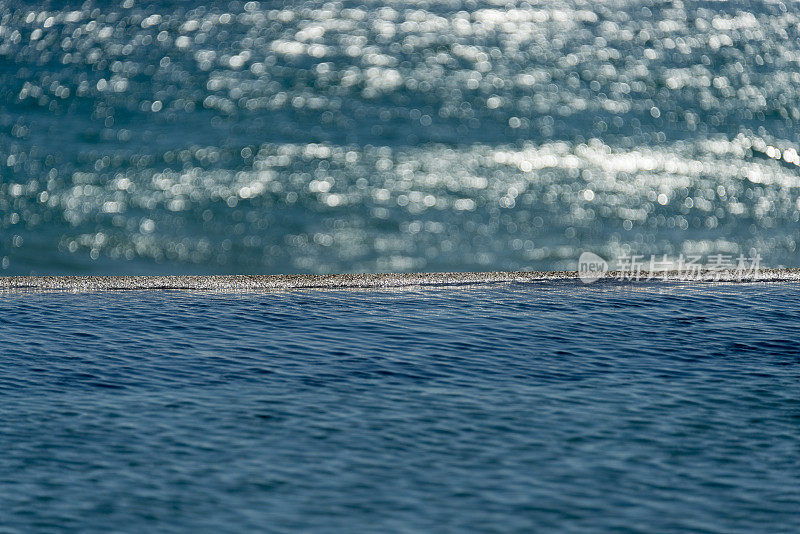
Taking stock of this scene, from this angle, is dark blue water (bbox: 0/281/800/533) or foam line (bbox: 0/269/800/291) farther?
foam line (bbox: 0/269/800/291)

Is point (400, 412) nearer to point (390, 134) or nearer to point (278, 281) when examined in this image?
point (278, 281)

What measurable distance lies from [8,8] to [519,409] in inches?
1434

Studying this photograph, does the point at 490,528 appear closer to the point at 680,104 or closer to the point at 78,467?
the point at 78,467

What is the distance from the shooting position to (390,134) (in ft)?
128

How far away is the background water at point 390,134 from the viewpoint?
109 ft

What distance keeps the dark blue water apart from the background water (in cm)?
579

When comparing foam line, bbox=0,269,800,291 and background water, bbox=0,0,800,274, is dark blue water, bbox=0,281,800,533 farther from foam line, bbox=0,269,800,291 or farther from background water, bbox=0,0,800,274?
background water, bbox=0,0,800,274

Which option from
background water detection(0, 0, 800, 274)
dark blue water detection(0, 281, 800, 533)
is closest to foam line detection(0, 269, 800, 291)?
dark blue water detection(0, 281, 800, 533)

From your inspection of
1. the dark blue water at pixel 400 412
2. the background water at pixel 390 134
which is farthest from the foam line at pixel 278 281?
the background water at pixel 390 134

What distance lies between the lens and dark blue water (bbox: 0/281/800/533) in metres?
15.4

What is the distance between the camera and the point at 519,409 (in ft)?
63.4

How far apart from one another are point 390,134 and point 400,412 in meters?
21.2

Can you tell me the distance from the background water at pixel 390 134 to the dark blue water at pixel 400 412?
5.79m

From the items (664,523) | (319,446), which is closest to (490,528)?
(664,523)
